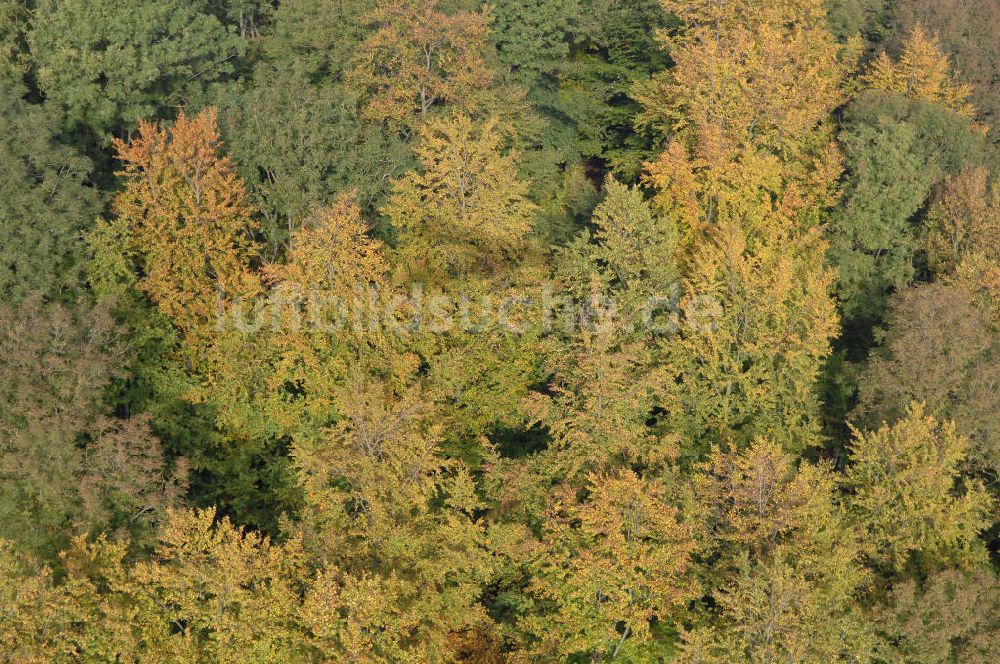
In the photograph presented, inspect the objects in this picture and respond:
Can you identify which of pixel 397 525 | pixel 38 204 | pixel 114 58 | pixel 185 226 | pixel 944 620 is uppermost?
pixel 114 58

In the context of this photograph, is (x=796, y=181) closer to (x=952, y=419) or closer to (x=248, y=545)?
(x=952, y=419)

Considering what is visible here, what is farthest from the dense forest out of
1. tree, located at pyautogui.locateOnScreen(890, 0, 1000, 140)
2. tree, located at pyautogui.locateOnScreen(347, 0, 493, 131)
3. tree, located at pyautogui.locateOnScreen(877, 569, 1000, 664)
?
tree, located at pyautogui.locateOnScreen(890, 0, 1000, 140)

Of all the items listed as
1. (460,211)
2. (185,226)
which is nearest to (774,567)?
(460,211)

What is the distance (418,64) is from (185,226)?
15840 mm

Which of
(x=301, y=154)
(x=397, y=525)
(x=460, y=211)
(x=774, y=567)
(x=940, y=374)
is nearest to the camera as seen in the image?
(x=774, y=567)

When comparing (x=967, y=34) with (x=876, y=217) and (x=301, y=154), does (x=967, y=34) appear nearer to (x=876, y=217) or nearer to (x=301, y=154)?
(x=876, y=217)

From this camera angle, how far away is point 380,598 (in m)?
Result: 40.5

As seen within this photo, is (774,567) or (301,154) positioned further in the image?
(301,154)

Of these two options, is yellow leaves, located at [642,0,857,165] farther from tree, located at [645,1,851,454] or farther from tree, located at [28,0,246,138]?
tree, located at [28,0,246,138]

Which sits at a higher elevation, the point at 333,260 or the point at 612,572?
the point at 333,260

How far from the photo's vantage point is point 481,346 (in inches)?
2120

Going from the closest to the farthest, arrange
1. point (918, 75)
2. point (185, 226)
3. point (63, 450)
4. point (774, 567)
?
point (774, 567)
point (63, 450)
point (185, 226)
point (918, 75)

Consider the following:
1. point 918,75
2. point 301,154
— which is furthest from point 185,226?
point 918,75

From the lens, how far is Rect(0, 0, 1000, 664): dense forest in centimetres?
4350
